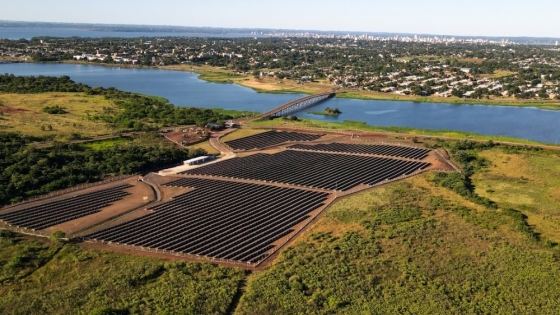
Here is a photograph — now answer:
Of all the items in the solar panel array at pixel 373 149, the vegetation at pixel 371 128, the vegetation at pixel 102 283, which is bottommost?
the vegetation at pixel 102 283

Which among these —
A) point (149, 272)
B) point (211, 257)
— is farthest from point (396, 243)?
point (149, 272)

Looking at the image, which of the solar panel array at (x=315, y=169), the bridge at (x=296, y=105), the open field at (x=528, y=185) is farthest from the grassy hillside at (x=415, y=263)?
the bridge at (x=296, y=105)

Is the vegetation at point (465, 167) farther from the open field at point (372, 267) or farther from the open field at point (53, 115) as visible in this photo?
the open field at point (53, 115)

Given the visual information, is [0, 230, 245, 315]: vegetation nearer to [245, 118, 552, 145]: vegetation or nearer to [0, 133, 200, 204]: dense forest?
[0, 133, 200, 204]: dense forest

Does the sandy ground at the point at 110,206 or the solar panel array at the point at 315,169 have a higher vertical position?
the solar panel array at the point at 315,169

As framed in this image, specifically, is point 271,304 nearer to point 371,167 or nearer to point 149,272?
point 149,272

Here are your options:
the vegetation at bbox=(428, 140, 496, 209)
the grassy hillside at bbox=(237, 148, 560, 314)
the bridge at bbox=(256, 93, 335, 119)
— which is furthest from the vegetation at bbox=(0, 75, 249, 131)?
the grassy hillside at bbox=(237, 148, 560, 314)
